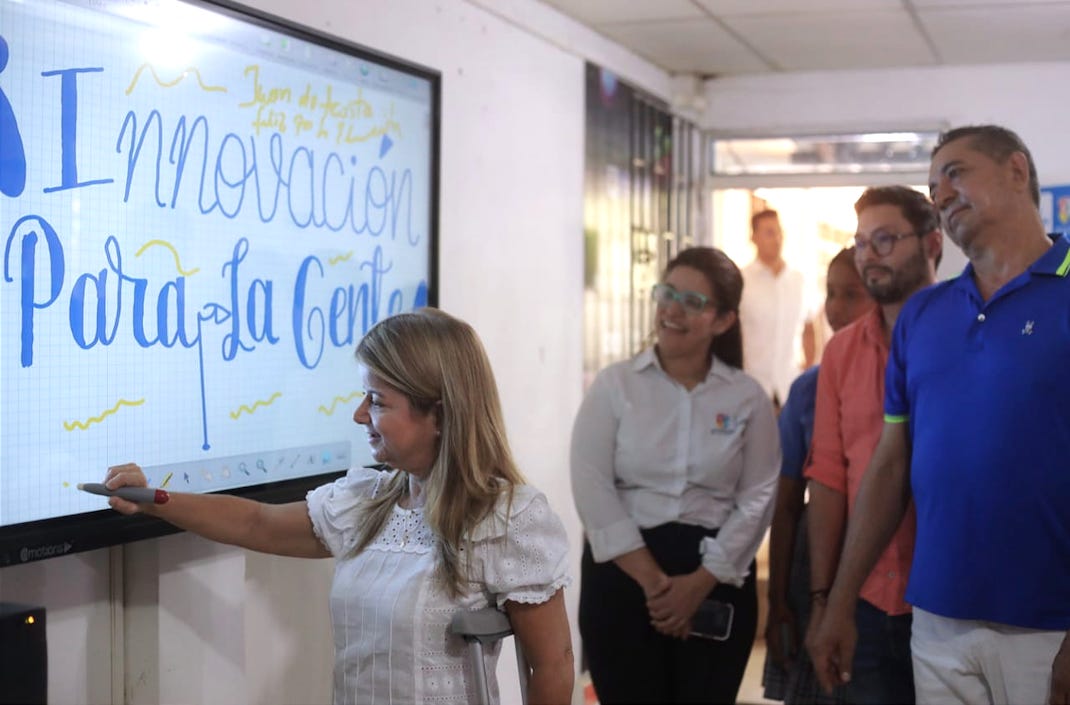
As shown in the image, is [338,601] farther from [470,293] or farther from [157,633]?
[470,293]

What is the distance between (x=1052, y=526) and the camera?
86.0 inches

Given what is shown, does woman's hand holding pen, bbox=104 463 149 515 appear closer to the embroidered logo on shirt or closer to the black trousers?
the black trousers

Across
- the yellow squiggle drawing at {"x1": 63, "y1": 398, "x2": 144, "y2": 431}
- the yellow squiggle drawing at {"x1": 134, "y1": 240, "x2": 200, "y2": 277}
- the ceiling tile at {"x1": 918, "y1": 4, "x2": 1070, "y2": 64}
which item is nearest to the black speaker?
the yellow squiggle drawing at {"x1": 63, "y1": 398, "x2": 144, "y2": 431}

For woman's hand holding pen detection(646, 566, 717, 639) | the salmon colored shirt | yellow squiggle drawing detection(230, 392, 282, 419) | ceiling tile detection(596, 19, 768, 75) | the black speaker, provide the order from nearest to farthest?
the black speaker < yellow squiggle drawing detection(230, 392, 282, 419) < the salmon colored shirt < woman's hand holding pen detection(646, 566, 717, 639) < ceiling tile detection(596, 19, 768, 75)

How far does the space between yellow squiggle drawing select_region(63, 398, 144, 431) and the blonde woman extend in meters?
0.20

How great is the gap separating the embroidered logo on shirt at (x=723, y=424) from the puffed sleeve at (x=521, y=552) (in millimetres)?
1182

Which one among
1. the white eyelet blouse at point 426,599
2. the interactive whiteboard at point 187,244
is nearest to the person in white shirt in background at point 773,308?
the interactive whiteboard at point 187,244

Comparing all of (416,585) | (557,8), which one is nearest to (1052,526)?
(416,585)

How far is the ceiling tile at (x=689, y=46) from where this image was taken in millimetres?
4383

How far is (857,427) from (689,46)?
2.42m

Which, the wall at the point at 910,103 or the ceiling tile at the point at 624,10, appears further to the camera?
the wall at the point at 910,103

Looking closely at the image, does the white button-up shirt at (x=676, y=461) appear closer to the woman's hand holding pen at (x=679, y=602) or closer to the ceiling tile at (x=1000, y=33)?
the woman's hand holding pen at (x=679, y=602)

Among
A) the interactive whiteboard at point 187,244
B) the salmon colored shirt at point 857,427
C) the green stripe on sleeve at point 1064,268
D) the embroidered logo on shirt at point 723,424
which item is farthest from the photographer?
the embroidered logo on shirt at point 723,424

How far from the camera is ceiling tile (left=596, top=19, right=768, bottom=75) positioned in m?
4.38
